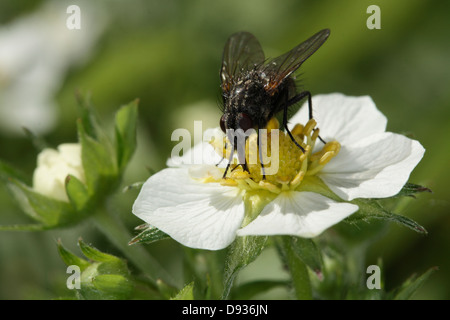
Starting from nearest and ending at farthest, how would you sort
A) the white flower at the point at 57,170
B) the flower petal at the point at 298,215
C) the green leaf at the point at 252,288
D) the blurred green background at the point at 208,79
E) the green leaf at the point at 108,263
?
1. the flower petal at the point at 298,215
2. the green leaf at the point at 108,263
3. the green leaf at the point at 252,288
4. the white flower at the point at 57,170
5. the blurred green background at the point at 208,79

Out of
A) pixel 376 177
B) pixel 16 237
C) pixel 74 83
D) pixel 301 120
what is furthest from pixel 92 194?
pixel 74 83

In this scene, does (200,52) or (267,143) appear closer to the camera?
(267,143)

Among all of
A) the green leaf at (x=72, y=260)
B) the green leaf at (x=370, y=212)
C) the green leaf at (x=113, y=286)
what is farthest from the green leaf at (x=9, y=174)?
the green leaf at (x=370, y=212)

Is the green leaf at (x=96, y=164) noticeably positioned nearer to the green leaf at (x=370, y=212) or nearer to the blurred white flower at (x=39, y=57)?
the green leaf at (x=370, y=212)

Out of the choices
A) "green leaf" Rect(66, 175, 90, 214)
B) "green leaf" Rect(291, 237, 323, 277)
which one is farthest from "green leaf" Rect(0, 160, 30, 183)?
"green leaf" Rect(291, 237, 323, 277)

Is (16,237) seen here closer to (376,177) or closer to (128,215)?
(128,215)

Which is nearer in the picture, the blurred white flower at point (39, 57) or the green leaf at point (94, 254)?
the green leaf at point (94, 254)

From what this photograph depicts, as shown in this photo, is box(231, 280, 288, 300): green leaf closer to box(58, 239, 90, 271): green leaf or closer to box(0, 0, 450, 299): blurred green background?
box(58, 239, 90, 271): green leaf
